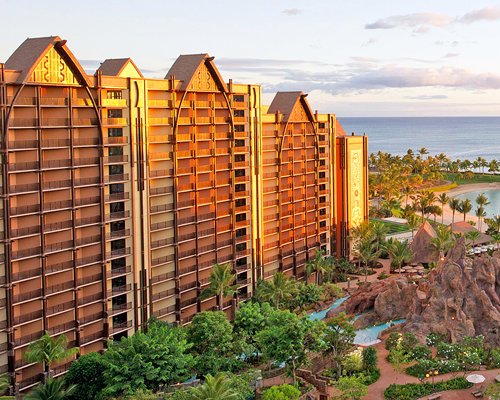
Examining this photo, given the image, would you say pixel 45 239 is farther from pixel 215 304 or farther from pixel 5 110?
pixel 215 304

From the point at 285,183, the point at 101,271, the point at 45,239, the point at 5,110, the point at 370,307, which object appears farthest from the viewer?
the point at 285,183

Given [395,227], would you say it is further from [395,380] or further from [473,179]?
[473,179]

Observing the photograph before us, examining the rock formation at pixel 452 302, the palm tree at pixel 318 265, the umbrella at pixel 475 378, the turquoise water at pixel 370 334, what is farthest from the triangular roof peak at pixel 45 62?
the palm tree at pixel 318 265

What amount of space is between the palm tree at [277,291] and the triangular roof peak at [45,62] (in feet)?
85.8

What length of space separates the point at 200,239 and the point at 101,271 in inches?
489

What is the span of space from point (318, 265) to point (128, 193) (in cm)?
2772

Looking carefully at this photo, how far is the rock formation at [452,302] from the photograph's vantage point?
5666 cm

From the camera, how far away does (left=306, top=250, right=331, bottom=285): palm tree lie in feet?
244

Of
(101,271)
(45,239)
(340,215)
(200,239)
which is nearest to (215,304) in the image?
(200,239)

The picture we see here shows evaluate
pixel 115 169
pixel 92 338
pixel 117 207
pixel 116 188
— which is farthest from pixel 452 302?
pixel 115 169

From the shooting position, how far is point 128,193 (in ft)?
178

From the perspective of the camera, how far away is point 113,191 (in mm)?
53844

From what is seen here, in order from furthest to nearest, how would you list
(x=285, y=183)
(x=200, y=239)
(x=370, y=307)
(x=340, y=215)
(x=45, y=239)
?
(x=340, y=215) → (x=285, y=183) → (x=370, y=307) → (x=200, y=239) → (x=45, y=239)

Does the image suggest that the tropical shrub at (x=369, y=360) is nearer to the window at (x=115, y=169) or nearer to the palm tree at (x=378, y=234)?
the window at (x=115, y=169)
